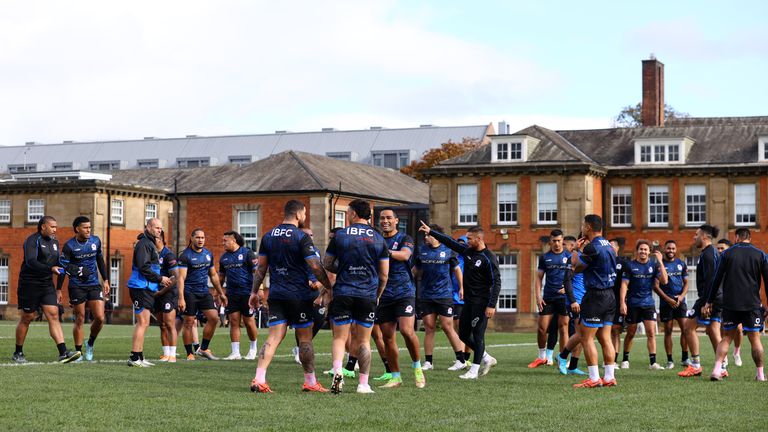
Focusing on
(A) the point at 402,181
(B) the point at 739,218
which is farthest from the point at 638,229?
(A) the point at 402,181

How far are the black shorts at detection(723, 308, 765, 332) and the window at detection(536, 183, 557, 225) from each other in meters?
40.5

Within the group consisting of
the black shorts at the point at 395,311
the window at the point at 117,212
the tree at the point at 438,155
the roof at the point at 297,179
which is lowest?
the black shorts at the point at 395,311

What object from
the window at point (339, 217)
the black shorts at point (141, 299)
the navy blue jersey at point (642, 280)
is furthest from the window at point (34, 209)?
the navy blue jersey at point (642, 280)

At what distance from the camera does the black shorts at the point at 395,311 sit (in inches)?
631

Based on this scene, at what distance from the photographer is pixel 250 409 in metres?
12.1

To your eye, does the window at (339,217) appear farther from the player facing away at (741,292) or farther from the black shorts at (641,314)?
the player facing away at (741,292)

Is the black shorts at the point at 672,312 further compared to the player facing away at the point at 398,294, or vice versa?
the black shorts at the point at 672,312

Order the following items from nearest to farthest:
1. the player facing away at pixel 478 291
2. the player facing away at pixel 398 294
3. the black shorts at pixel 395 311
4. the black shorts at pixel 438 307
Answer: the player facing away at pixel 398 294 < the black shorts at pixel 395 311 < the player facing away at pixel 478 291 < the black shorts at pixel 438 307

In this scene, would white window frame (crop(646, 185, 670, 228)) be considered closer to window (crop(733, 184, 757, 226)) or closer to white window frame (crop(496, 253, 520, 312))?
window (crop(733, 184, 757, 226))

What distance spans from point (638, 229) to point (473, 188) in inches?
310

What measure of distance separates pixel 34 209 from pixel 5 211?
2.16 meters

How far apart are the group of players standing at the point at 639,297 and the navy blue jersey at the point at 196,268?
5528 mm

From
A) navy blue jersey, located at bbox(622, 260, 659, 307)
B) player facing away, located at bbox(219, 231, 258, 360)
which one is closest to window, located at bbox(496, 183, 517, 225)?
navy blue jersey, located at bbox(622, 260, 659, 307)

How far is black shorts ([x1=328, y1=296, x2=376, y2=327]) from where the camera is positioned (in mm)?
14359
